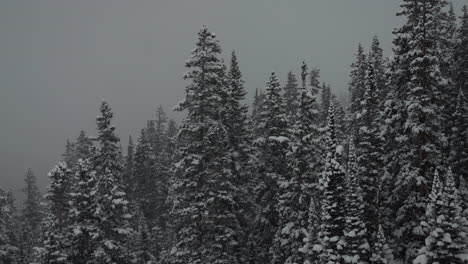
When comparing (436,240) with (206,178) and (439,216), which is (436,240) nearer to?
(439,216)

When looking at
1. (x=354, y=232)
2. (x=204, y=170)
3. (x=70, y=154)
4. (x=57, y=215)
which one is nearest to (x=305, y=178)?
(x=204, y=170)

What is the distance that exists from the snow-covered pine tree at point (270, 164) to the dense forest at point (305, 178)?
0.09 m

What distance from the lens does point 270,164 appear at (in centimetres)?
3178

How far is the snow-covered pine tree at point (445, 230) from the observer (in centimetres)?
1734

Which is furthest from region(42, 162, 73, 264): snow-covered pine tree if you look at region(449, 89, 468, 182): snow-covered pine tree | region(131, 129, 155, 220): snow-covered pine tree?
region(449, 89, 468, 182): snow-covered pine tree

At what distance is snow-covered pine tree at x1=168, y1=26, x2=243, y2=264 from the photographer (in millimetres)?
26969

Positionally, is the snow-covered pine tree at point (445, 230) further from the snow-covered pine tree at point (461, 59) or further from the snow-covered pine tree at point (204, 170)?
the snow-covered pine tree at point (461, 59)

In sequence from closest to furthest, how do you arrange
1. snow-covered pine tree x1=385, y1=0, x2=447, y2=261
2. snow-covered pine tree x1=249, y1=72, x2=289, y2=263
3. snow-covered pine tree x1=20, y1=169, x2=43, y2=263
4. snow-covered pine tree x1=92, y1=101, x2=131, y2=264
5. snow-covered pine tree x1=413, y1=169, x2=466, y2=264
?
1. snow-covered pine tree x1=413, y1=169, x2=466, y2=264
2. snow-covered pine tree x1=385, y1=0, x2=447, y2=261
3. snow-covered pine tree x1=92, y1=101, x2=131, y2=264
4. snow-covered pine tree x1=249, y1=72, x2=289, y2=263
5. snow-covered pine tree x1=20, y1=169, x2=43, y2=263

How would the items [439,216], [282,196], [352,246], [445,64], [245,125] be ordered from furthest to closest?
[245,125] → [282,196] → [445,64] → [352,246] → [439,216]

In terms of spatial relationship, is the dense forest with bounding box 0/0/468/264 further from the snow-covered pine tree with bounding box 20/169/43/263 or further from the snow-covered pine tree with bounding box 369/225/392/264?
the snow-covered pine tree with bounding box 20/169/43/263

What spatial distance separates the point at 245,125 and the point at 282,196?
8.29 metres

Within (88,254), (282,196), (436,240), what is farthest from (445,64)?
(88,254)

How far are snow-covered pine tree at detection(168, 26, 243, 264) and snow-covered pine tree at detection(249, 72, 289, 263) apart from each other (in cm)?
392

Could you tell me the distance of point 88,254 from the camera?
1215 inches
